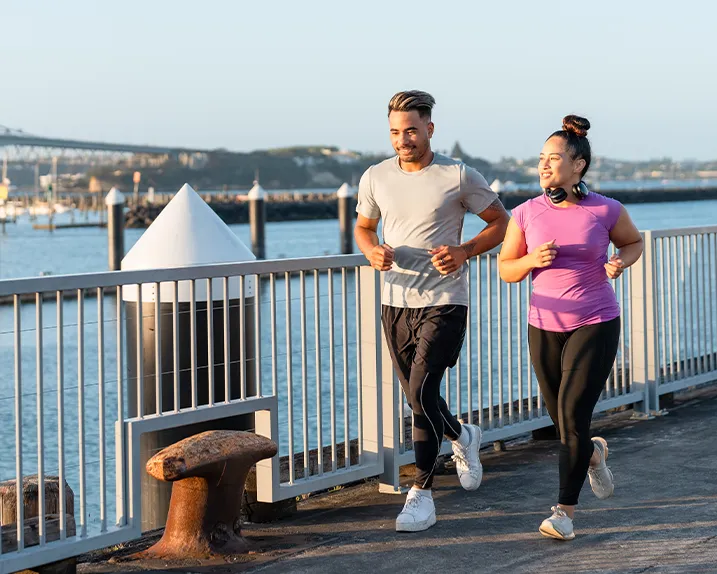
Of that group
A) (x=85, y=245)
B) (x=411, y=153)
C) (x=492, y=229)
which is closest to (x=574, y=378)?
(x=492, y=229)

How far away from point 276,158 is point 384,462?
513 ft

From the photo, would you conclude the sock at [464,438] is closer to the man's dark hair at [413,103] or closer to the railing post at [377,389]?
the railing post at [377,389]

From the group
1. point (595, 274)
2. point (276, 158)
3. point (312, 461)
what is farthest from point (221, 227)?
point (276, 158)

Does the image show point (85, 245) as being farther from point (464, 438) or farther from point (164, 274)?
point (164, 274)

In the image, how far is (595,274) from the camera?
14.6 feet

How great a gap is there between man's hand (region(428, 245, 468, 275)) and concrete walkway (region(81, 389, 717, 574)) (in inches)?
44.0

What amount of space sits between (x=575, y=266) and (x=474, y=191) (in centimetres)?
56

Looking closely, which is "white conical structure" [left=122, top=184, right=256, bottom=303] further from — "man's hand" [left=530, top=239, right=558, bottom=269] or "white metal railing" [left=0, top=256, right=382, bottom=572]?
"man's hand" [left=530, top=239, right=558, bottom=269]

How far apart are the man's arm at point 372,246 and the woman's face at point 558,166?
0.69 meters

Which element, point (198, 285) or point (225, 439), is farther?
point (198, 285)

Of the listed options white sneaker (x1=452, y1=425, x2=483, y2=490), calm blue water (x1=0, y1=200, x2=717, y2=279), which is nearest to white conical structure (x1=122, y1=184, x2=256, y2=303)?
white sneaker (x1=452, y1=425, x2=483, y2=490)

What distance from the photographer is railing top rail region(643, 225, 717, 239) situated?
297 inches

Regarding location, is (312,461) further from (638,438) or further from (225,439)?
(638,438)

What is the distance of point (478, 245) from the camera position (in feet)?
15.8
